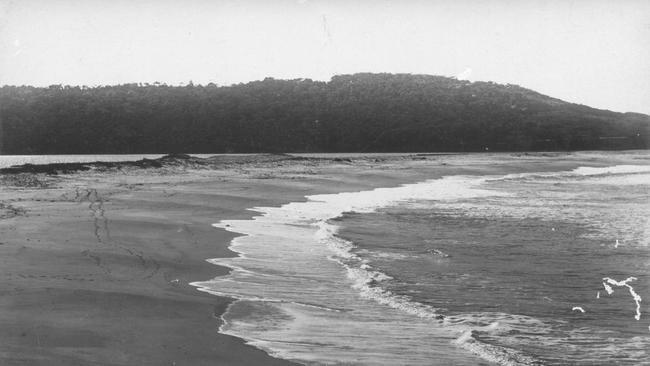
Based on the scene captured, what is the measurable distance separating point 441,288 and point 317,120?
11319cm

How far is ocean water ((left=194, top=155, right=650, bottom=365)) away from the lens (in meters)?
6.75

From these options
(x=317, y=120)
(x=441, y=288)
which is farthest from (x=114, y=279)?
(x=317, y=120)

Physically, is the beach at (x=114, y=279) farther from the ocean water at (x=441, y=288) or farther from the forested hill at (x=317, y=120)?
the forested hill at (x=317, y=120)

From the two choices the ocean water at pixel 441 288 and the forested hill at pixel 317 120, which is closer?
the ocean water at pixel 441 288

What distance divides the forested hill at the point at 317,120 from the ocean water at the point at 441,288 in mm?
90887

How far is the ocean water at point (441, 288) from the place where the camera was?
675cm

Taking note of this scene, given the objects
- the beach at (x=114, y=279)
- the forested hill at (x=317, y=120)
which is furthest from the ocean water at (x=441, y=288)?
the forested hill at (x=317, y=120)

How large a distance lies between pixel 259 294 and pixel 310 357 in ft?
8.10

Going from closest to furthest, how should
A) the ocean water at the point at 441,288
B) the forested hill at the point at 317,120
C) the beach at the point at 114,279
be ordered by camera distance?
1. the beach at the point at 114,279
2. the ocean water at the point at 441,288
3. the forested hill at the point at 317,120

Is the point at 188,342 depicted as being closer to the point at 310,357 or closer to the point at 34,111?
the point at 310,357

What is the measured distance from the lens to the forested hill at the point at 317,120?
107 metres

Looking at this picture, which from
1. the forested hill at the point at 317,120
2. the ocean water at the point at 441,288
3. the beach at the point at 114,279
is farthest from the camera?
the forested hill at the point at 317,120

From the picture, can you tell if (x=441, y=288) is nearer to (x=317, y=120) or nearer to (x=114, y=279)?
(x=114, y=279)

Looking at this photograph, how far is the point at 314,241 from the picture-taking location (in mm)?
13219
